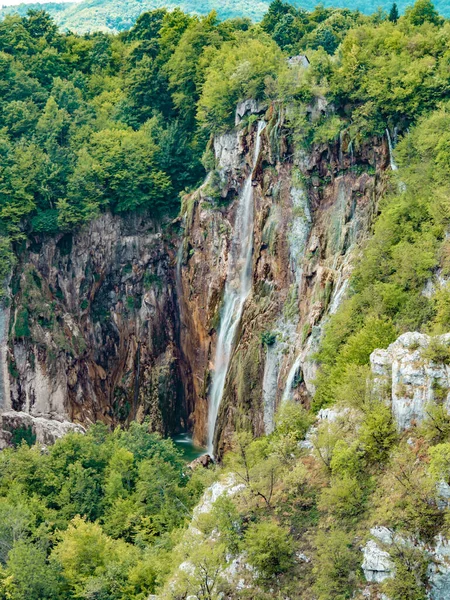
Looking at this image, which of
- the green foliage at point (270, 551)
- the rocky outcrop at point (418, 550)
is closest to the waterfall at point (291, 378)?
the green foliage at point (270, 551)

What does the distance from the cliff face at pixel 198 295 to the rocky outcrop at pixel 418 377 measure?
10223 millimetres

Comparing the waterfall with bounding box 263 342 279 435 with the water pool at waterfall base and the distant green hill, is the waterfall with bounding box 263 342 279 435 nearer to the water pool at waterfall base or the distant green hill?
the water pool at waterfall base

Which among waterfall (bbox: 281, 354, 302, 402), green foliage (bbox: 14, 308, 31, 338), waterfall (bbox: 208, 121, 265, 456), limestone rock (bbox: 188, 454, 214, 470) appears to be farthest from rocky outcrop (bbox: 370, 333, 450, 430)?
green foliage (bbox: 14, 308, 31, 338)

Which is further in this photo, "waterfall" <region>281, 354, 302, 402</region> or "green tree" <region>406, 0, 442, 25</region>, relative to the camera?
"green tree" <region>406, 0, 442, 25</region>

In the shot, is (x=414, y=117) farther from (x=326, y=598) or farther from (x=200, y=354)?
(x=326, y=598)

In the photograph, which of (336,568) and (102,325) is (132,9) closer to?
(102,325)

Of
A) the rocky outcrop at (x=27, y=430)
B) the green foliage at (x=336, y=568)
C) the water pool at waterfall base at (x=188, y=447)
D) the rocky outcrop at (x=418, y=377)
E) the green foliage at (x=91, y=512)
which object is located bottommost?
the water pool at waterfall base at (x=188, y=447)

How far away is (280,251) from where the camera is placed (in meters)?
43.8

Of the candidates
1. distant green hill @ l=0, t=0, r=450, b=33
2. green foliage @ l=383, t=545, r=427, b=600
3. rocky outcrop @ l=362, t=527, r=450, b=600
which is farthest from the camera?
distant green hill @ l=0, t=0, r=450, b=33

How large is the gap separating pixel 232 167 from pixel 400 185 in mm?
12728

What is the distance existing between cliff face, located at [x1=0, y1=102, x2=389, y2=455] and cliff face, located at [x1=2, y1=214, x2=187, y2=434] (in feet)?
0.21

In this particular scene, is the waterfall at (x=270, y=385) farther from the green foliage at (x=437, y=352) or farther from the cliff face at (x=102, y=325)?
the green foliage at (x=437, y=352)

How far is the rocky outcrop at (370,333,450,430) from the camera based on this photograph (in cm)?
2548

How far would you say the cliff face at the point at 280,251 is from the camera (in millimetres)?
40219
